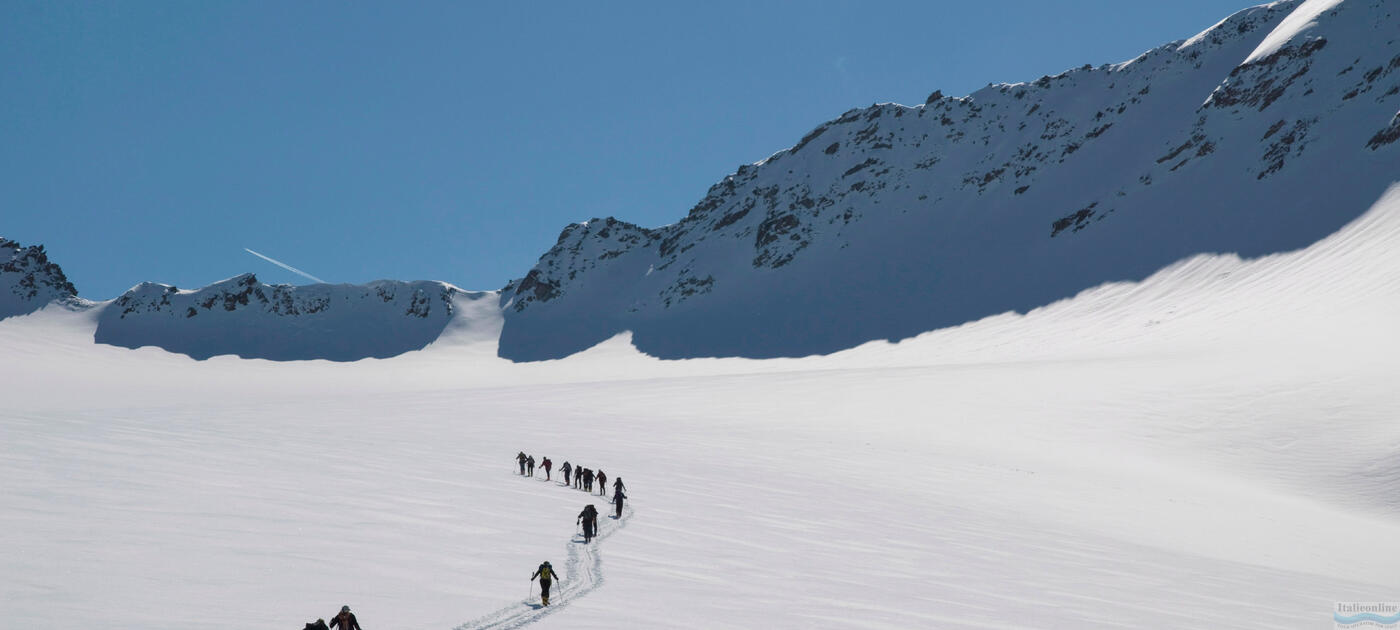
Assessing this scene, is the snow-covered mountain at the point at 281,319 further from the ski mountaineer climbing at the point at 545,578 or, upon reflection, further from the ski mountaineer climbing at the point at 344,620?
the ski mountaineer climbing at the point at 344,620

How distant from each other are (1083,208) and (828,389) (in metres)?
70.0

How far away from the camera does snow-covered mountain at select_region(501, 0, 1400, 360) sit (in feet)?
259

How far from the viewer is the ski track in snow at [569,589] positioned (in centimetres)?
888

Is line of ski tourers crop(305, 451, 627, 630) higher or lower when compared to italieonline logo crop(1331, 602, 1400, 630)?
higher

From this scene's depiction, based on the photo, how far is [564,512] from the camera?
1745cm

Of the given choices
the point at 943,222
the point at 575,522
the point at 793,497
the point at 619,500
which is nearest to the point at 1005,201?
the point at 943,222

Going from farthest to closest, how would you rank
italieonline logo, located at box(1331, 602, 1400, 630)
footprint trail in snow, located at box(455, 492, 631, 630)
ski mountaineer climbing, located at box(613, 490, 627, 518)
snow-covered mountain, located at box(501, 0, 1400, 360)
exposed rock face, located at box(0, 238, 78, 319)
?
exposed rock face, located at box(0, 238, 78, 319), snow-covered mountain, located at box(501, 0, 1400, 360), ski mountaineer climbing, located at box(613, 490, 627, 518), italieonline logo, located at box(1331, 602, 1400, 630), footprint trail in snow, located at box(455, 492, 631, 630)

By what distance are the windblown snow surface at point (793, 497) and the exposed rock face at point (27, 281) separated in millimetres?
91946

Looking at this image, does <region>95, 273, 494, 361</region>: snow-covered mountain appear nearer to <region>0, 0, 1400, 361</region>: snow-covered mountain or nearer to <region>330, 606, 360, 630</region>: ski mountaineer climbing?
<region>0, 0, 1400, 361</region>: snow-covered mountain

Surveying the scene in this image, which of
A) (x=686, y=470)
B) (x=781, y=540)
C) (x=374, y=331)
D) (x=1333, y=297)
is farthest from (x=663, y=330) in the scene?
(x=781, y=540)

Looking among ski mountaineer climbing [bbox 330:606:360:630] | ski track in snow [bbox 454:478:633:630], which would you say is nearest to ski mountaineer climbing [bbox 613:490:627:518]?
ski track in snow [bbox 454:478:633:630]

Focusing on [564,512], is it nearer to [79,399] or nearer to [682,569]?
[682,569]

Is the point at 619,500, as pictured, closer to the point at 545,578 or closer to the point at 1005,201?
the point at 545,578

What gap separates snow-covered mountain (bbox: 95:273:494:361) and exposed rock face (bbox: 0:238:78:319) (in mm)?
10148
